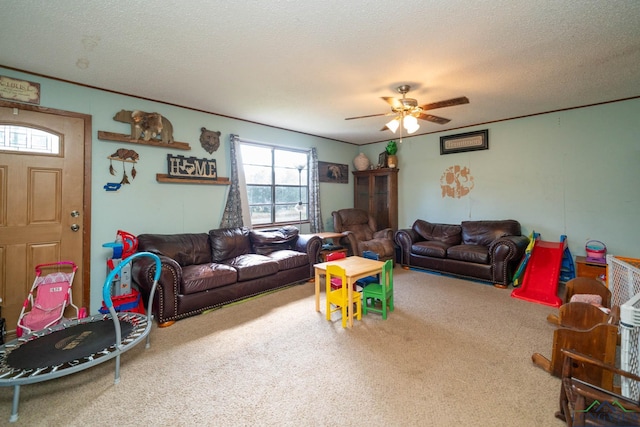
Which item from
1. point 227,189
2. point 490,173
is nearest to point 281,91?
point 227,189

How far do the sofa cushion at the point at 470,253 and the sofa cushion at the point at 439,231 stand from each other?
420 mm

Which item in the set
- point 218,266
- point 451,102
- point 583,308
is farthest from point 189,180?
point 583,308

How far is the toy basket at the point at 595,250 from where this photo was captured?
3780 millimetres

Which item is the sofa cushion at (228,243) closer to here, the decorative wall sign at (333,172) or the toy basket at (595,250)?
the decorative wall sign at (333,172)

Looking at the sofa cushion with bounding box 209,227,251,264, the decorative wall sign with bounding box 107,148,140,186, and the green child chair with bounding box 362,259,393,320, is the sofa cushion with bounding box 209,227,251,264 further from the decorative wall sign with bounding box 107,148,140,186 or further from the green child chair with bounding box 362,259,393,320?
the green child chair with bounding box 362,259,393,320

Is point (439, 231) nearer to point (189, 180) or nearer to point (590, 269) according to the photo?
point (590, 269)

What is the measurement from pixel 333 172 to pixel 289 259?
274 cm

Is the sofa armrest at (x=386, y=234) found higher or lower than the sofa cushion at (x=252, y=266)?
higher

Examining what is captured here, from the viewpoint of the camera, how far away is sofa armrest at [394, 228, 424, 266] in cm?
512

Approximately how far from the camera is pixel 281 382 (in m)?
2.04

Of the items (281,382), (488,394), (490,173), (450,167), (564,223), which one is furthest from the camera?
(450,167)

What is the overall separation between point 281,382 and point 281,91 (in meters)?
3.07

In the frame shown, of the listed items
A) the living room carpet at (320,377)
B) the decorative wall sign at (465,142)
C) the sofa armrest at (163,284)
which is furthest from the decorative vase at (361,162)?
the sofa armrest at (163,284)

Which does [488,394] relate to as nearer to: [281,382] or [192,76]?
[281,382]
